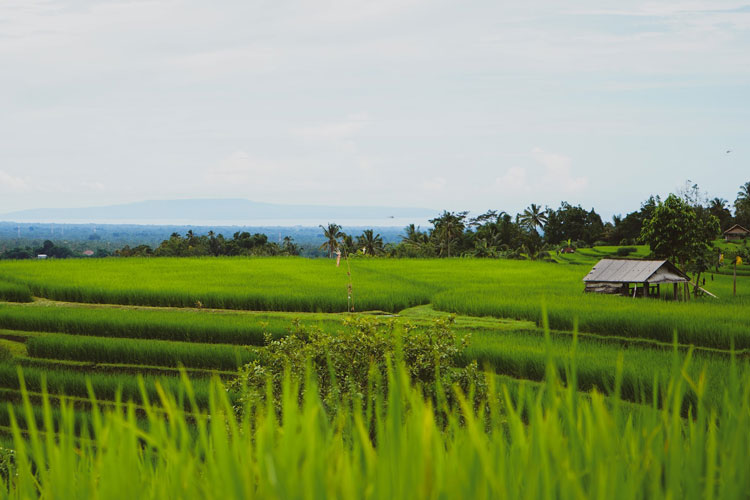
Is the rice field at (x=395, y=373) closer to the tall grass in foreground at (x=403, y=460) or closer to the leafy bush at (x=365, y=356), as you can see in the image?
the tall grass in foreground at (x=403, y=460)

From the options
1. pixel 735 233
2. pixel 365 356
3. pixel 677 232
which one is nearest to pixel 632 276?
pixel 677 232

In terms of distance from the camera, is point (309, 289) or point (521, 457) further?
point (309, 289)

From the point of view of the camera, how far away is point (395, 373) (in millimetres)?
819

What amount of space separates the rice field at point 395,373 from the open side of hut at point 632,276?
1.97 feet

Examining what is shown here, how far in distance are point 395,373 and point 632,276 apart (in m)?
16.8

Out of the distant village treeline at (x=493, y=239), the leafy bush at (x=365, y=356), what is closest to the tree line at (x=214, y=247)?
the distant village treeline at (x=493, y=239)

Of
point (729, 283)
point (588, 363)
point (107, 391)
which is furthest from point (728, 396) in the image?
point (729, 283)

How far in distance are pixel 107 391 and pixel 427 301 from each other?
8938 millimetres

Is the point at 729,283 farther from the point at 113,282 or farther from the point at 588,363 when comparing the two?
the point at 113,282

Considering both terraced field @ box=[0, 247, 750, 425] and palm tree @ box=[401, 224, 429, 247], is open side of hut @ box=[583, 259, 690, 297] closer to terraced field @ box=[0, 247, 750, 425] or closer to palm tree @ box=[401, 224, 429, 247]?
terraced field @ box=[0, 247, 750, 425]

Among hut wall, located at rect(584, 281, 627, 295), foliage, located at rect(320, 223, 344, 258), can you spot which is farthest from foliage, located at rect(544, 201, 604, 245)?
hut wall, located at rect(584, 281, 627, 295)

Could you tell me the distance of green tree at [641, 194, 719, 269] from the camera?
21625 millimetres

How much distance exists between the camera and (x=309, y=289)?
18969mm

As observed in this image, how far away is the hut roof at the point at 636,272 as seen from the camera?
1611 centimetres
